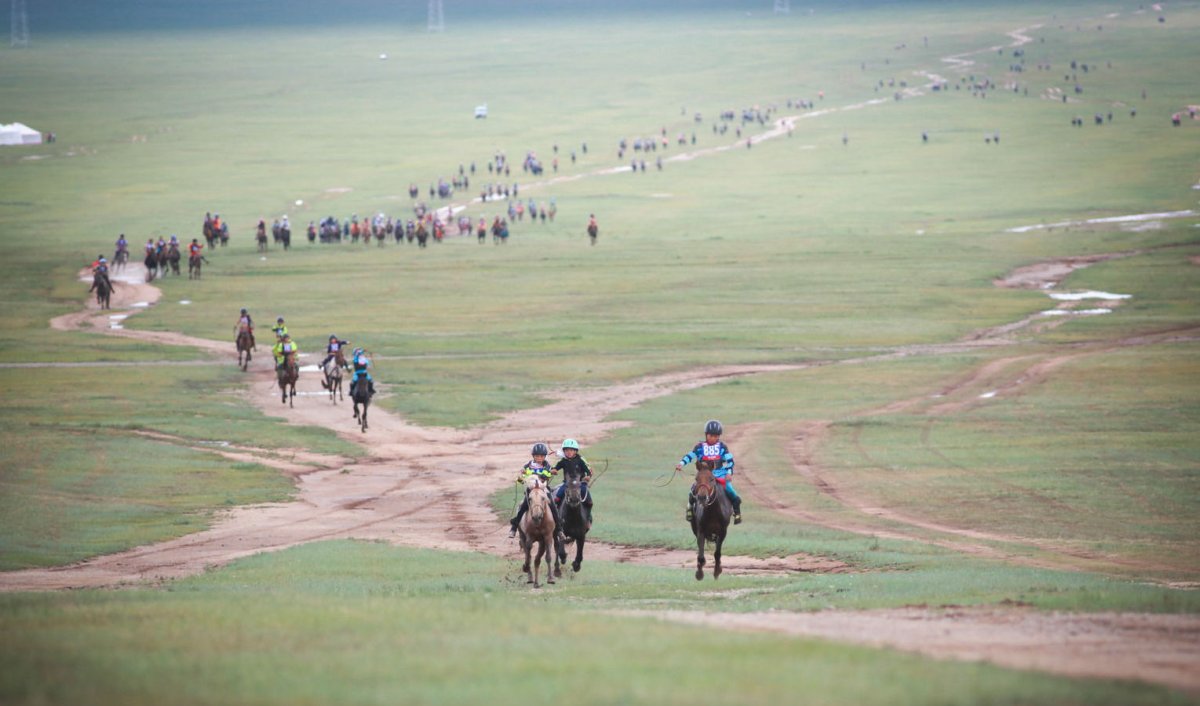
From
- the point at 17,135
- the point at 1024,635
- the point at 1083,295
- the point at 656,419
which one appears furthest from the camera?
the point at 17,135

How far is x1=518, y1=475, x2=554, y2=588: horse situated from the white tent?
16435cm

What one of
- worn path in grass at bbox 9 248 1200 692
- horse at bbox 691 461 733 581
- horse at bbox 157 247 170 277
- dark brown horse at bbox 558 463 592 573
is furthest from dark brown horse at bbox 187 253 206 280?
horse at bbox 691 461 733 581

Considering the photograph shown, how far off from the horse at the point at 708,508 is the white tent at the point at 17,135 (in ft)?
543

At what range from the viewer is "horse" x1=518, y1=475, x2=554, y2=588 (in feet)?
75.9

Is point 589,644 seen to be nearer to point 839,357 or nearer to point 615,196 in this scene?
point 839,357

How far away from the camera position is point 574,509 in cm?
2389

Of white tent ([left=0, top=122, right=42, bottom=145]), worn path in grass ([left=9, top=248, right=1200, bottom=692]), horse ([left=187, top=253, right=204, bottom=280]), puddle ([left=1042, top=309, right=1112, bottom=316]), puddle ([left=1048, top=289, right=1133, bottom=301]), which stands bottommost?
worn path in grass ([left=9, top=248, right=1200, bottom=692])

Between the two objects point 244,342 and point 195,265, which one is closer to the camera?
point 244,342

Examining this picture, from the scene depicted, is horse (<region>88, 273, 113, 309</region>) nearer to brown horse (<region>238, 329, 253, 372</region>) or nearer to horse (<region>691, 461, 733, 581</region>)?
brown horse (<region>238, 329, 253, 372</region>)

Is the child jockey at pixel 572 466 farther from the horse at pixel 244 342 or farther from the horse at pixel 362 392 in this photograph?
the horse at pixel 244 342

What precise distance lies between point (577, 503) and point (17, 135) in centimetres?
16485

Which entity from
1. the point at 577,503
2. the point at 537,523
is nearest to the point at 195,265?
the point at 577,503

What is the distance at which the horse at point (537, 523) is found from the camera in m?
23.1

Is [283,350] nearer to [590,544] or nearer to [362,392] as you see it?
[362,392]
